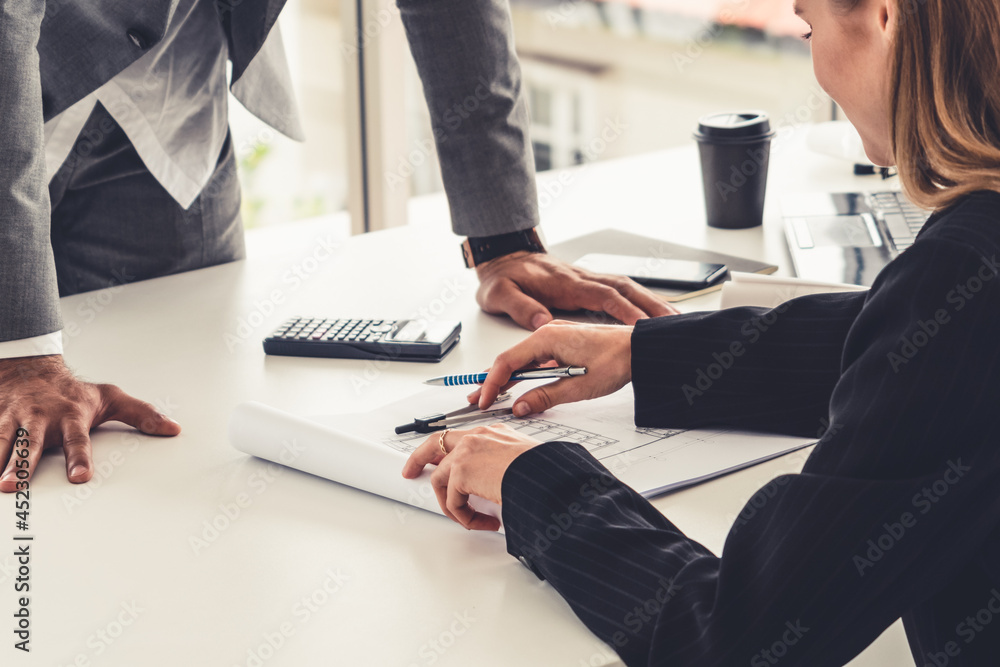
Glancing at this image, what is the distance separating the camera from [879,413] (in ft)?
1.96

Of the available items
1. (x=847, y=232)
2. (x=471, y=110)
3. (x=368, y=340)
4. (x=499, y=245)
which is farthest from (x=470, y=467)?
(x=847, y=232)

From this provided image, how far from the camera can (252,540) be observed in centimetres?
77

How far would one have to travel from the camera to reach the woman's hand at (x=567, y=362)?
0.98 meters

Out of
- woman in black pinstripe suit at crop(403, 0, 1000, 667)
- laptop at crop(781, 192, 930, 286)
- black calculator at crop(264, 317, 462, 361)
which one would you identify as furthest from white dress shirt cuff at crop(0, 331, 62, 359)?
laptop at crop(781, 192, 930, 286)

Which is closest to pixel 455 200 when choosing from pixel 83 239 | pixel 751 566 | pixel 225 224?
pixel 225 224

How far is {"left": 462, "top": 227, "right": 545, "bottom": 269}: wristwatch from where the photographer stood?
1378 mm

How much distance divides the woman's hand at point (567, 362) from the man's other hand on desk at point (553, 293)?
0.58 ft

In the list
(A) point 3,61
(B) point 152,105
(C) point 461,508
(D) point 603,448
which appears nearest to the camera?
(C) point 461,508

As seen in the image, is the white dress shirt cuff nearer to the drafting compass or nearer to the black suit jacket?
the drafting compass

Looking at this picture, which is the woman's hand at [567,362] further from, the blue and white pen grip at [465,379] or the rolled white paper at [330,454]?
the rolled white paper at [330,454]

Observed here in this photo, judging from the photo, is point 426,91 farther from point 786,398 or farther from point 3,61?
point 786,398

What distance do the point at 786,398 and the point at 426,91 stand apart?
29.5 inches

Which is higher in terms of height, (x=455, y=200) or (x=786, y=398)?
(x=455, y=200)

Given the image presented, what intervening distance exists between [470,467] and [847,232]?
3.18 feet
